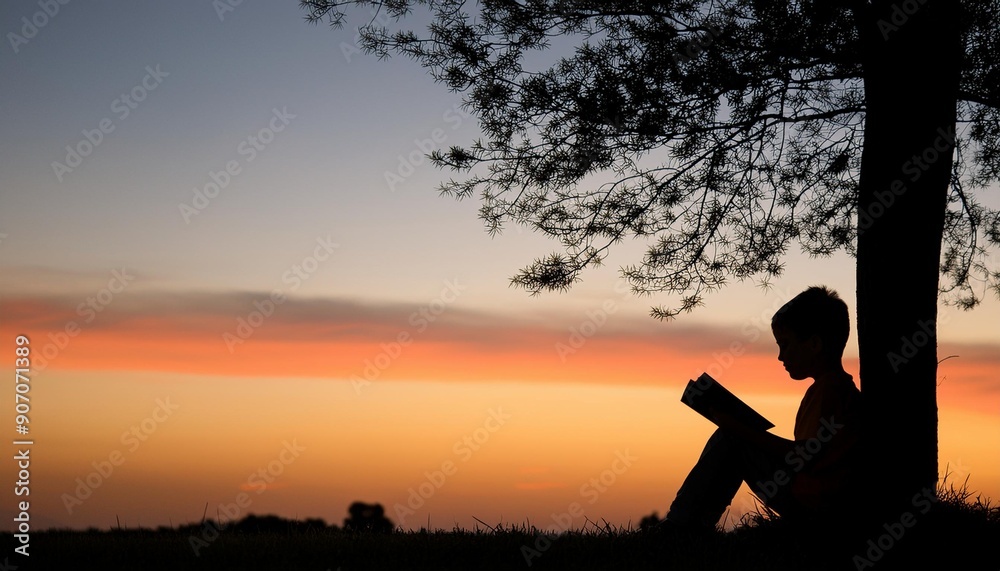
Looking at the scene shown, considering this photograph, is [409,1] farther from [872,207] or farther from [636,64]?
[872,207]

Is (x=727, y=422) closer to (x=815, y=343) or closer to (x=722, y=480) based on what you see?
(x=722, y=480)

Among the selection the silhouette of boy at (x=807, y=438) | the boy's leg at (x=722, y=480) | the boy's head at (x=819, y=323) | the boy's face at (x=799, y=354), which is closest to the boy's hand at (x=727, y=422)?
the silhouette of boy at (x=807, y=438)

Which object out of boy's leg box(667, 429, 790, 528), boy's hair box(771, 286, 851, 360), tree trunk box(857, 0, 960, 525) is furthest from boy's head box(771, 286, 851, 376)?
tree trunk box(857, 0, 960, 525)

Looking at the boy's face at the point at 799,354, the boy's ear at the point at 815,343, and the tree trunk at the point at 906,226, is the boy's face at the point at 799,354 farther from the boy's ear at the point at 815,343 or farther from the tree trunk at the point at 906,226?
the tree trunk at the point at 906,226

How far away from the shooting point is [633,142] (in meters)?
7.73


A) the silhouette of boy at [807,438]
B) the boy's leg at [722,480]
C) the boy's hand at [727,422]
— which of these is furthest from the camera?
the boy's leg at [722,480]

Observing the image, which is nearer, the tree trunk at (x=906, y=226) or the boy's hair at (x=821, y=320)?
the boy's hair at (x=821, y=320)

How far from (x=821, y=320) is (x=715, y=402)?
0.80 m

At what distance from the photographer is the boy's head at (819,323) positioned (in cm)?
488

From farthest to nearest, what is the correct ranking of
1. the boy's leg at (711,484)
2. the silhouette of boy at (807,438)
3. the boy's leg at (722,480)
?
the boy's leg at (711,484)
the boy's leg at (722,480)
the silhouette of boy at (807,438)

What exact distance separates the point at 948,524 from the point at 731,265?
3222 millimetres

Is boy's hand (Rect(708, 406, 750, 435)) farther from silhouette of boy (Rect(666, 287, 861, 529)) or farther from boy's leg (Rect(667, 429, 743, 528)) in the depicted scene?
boy's leg (Rect(667, 429, 743, 528))

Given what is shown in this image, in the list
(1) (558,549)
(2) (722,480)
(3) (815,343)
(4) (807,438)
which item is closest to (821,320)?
(3) (815,343)

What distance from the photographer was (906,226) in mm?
6090
